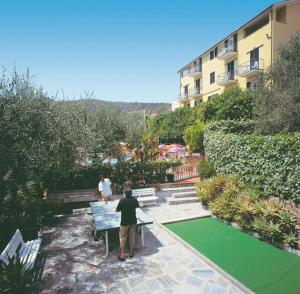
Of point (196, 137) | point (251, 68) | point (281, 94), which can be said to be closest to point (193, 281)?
point (281, 94)

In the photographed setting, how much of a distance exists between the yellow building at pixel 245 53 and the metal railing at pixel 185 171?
455 inches

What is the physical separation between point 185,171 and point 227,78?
2186cm

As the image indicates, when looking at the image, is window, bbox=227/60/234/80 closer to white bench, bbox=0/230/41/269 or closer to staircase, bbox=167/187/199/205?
staircase, bbox=167/187/199/205

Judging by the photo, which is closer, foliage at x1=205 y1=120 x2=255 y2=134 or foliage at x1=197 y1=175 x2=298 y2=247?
foliage at x1=197 y1=175 x2=298 y2=247

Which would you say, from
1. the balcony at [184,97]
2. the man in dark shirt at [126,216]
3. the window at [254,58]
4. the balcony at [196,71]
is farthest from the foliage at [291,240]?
the balcony at [184,97]

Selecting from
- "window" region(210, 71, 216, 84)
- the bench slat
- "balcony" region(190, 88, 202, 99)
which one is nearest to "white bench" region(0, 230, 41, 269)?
the bench slat

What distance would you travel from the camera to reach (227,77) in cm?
3666

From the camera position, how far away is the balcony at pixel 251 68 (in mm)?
30062

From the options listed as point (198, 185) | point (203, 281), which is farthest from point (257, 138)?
point (203, 281)

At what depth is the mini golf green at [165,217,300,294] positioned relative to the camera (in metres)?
7.03

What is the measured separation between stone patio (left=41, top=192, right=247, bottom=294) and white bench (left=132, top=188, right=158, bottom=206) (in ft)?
12.2

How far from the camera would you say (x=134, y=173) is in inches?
663

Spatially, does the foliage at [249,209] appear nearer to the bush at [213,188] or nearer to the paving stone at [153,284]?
the bush at [213,188]

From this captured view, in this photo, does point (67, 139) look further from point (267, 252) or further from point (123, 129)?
point (123, 129)
